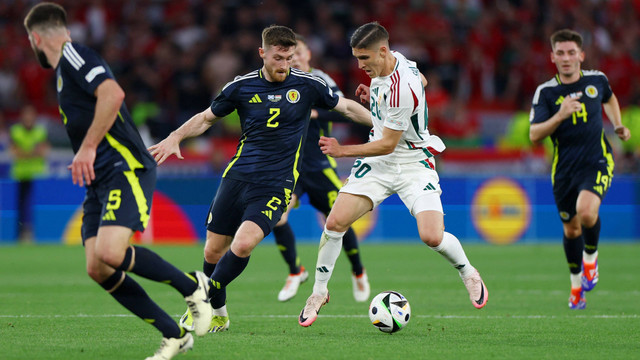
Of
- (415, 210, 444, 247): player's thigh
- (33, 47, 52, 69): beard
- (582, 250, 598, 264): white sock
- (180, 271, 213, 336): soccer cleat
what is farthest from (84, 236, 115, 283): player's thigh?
(582, 250, 598, 264): white sock

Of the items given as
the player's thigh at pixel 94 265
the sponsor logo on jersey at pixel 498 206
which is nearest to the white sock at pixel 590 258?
the player's thigh at pixel 94 265

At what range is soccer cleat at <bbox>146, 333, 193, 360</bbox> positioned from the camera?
5.68 metres

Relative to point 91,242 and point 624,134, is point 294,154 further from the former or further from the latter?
point 624,134

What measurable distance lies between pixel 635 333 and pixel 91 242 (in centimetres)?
421

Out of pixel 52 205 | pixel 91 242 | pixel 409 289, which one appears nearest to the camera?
pixel 91 242

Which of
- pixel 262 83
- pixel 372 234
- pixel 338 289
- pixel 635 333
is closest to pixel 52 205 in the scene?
pixel 372 234

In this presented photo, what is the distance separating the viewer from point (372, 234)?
1803 centimetres

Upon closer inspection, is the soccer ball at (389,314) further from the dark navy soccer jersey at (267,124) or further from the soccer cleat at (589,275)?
the soccer cleat at (589,275)

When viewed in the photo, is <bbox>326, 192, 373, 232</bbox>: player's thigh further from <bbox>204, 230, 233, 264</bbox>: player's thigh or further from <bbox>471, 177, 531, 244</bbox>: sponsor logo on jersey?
<bbox>471, 177, 531, 244</bbox>: sponsor logo on jersey

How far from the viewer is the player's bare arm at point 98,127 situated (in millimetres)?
5457

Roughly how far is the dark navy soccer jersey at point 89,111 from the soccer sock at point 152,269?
1.84 ft

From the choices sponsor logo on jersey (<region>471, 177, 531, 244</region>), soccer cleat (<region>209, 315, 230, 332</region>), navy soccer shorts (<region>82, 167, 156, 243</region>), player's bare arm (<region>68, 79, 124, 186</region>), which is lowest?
sponsor logo on jersey (<region>471, 177, 531, 244</region>)

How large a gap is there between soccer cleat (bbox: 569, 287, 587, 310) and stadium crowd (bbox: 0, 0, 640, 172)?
10432 millimetres

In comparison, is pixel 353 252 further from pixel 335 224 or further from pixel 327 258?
pixel 335 224
